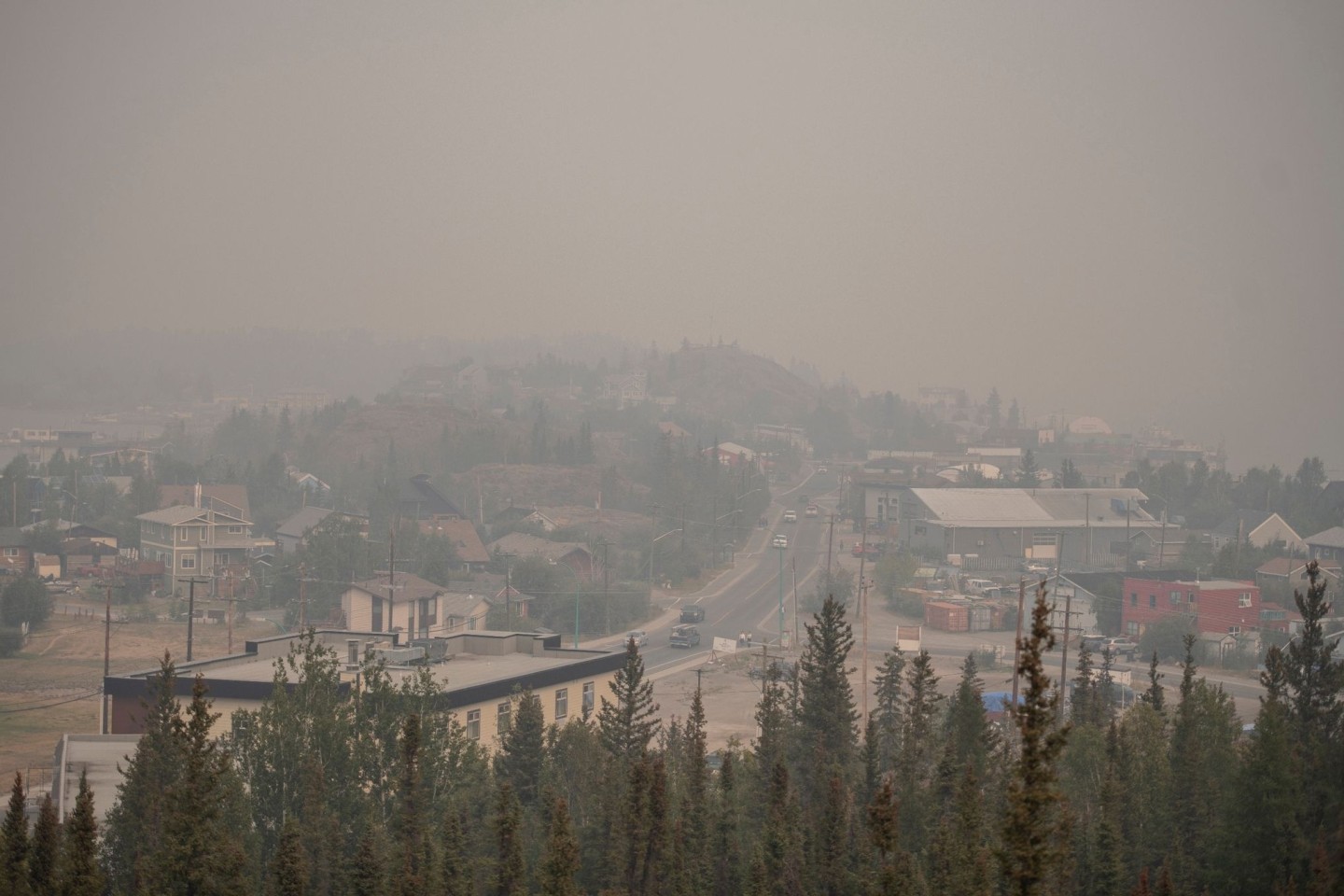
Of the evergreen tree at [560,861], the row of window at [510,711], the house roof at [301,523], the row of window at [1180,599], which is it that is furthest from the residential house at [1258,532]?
the evergreen tree at [560,861]

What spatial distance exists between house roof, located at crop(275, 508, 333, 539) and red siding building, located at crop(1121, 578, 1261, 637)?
29.4 meters

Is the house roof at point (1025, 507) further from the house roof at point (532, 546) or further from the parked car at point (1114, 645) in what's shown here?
the parked car at point (1114, 645)

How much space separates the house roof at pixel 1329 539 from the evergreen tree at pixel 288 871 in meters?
48.9

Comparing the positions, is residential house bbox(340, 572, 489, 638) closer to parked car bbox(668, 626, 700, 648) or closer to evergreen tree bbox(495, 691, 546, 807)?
parked car bbox(668, 626, 700, 648)

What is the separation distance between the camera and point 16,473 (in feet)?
211

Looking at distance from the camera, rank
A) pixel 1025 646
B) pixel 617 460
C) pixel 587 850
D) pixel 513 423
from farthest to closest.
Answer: pixel 513 423 < pixel 617 460 < pixel 587 850 < pixel 1025 646

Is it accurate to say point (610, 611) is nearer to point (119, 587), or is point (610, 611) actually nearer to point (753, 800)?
point (119, 587)

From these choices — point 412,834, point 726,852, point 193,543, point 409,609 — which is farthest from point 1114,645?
point 193,543

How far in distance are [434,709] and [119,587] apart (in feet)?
90.0

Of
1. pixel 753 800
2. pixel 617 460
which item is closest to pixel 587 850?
pixel 753 800

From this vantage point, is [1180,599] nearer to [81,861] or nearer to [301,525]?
[301,525]

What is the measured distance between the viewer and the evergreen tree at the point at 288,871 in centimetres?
1188

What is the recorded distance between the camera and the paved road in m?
38.2

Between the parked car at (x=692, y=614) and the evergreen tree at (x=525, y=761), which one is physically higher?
the evergreen tree at (x=525, y=761)
